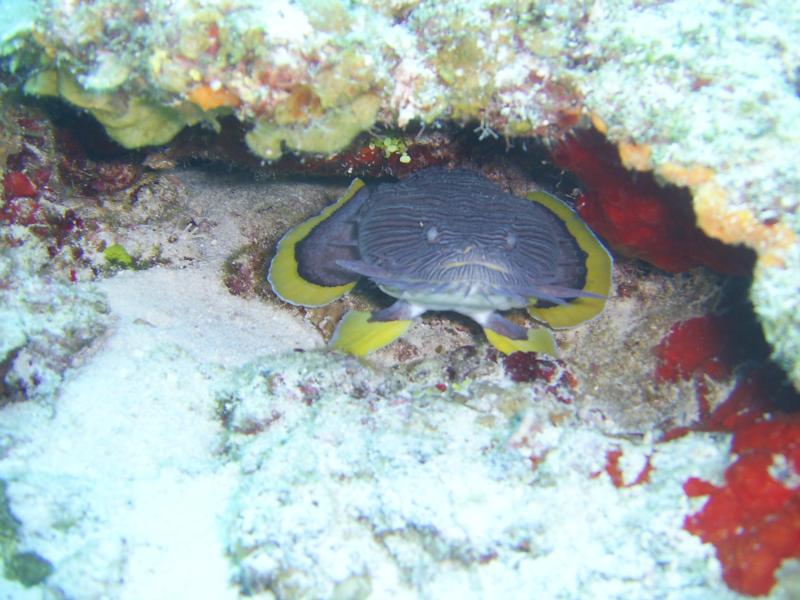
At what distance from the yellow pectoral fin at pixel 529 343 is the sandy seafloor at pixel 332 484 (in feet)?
0.97

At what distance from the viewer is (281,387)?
11.7 ft

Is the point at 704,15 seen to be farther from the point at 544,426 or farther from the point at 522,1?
the point at 544,426

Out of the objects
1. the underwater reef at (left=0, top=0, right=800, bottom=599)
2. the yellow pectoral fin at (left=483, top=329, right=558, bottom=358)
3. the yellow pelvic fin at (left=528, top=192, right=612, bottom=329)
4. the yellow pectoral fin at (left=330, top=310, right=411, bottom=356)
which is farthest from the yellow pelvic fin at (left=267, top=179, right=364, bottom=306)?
the yellow pelvic fin at (left=528, top=192, right=612, bottom=329)

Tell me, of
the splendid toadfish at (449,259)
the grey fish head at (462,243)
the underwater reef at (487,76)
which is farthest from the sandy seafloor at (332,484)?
the underwater reef at (487,76)

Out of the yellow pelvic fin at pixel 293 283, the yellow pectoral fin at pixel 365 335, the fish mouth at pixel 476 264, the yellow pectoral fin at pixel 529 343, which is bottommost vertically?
the yellow pelvic fin at pixel 293 283

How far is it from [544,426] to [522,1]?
2312 mm

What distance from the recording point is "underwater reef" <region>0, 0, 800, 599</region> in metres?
2.59

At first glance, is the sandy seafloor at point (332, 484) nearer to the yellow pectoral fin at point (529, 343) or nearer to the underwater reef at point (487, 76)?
the yellow pectoral fin at point (529, 343)

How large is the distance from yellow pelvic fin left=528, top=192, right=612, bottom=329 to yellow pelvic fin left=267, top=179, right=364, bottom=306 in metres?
1.73

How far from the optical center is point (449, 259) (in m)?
3.62

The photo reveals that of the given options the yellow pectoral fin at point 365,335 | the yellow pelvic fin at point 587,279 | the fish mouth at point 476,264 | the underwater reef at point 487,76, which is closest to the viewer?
the underwater reef at point 487,76

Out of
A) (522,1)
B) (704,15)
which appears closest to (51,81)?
(522,1)

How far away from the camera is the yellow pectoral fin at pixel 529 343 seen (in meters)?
3.98

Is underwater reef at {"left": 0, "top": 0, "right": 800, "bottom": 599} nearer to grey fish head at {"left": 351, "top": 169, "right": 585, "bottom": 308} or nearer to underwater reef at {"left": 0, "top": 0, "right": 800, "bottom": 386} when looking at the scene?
underwater reef at {"left": 0, "top": 0, "right": 800, "bottom": 386}
